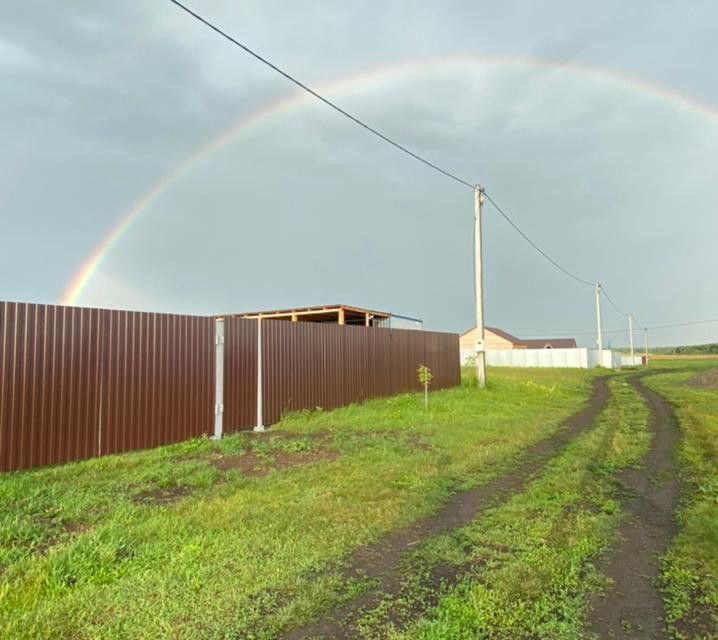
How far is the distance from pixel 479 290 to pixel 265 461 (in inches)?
491

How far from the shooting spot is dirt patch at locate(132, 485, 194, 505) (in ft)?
15.8

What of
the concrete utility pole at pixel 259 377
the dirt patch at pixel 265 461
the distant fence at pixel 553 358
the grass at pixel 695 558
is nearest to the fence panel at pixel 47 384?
the dirt patch at pixel 265 461

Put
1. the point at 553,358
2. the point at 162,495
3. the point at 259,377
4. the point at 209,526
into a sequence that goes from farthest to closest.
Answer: the point at 553,358
the point at 259,377
the point at 162,495
the point at 209,526

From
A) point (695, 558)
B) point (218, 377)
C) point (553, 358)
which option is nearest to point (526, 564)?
point (695, 558)

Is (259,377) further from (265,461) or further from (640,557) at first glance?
(640,557)

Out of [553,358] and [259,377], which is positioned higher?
[259,377]

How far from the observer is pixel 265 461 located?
6566 mm

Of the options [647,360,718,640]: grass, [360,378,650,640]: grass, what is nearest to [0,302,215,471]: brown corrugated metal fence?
[360,378,650,640]: grass

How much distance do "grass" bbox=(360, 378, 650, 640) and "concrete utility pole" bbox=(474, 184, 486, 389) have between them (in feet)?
36.6

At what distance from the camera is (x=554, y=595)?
2920mm

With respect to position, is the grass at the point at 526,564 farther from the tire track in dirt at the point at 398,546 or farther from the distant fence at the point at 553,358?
the distant fence at the point at 553,358

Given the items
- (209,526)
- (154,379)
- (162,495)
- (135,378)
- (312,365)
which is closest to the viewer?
(209,526)

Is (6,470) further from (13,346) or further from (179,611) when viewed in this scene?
(179,611)

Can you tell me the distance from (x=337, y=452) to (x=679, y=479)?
4.27m
